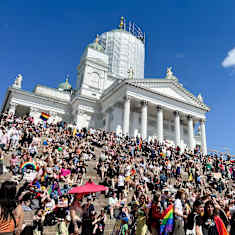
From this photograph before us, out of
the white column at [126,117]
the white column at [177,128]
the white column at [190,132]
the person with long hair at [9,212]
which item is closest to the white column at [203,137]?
the white column at [190,132]

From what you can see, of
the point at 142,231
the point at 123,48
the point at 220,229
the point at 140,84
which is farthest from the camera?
the point at 123,48

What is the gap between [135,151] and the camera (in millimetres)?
19969

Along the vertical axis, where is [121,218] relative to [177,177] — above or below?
below

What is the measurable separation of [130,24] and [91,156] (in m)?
49.9

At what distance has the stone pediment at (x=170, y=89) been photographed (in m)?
33.3

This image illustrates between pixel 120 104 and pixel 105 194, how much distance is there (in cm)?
2365

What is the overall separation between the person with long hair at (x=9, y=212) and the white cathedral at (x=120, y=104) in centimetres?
2492

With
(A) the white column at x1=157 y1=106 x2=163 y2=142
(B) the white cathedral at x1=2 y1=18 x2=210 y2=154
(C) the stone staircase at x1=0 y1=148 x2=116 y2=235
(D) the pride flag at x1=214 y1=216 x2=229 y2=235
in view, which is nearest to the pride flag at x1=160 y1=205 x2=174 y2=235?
(D) the pride flag at x1=214 y1=216 x2=229 y2=235

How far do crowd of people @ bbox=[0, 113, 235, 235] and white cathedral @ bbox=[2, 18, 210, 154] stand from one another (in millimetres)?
10826

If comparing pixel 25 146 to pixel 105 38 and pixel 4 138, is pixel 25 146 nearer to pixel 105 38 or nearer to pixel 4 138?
pixel 4 138

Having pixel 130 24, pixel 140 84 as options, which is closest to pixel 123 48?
pixel 130 24

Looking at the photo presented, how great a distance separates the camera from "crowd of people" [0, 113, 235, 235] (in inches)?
176

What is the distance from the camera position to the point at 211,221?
457cm

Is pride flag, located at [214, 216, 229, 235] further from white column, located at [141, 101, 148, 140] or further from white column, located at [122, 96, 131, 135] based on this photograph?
white column, located at [141, 101, 148, 140]
